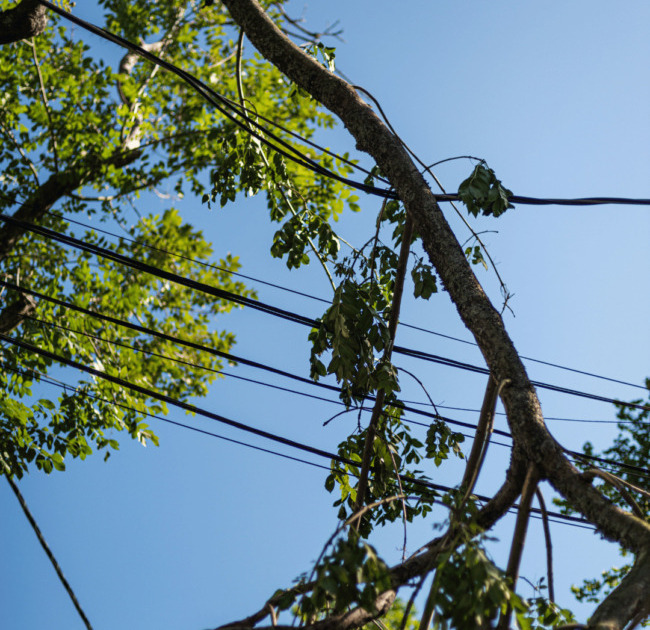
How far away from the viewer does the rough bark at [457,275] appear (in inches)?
78.5

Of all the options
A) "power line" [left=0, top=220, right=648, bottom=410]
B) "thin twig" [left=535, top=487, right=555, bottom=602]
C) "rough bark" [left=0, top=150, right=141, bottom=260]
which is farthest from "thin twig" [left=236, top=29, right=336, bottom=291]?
"rough bark" [left=0, top=150, right=141, bottom=260]

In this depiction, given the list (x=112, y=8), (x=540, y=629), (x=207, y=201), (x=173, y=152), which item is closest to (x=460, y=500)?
(x=540, y=629)

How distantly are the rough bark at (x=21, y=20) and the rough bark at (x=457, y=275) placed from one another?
1.42 m

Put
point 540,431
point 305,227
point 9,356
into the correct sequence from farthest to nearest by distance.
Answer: point 9,356 < point 305,227 < point 540,431

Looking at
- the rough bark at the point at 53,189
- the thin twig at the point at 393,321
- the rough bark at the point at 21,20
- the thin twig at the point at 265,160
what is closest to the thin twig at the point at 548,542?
the thin twig at the point at 393,321

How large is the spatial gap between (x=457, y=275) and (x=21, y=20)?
11.1 feet

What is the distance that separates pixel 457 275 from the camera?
268 centimetres

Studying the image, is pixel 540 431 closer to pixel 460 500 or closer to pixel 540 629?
pixel 460 500

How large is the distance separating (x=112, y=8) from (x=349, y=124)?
9.33 metres

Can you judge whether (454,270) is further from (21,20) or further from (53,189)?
(53,189)

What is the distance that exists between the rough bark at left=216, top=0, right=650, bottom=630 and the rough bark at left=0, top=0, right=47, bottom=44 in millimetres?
1425

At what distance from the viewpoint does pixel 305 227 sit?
4785 mm

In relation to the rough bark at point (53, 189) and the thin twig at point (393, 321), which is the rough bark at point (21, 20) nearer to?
the thin twig at point (393, 321)

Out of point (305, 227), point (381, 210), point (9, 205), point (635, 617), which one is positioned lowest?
point (635, 617)
